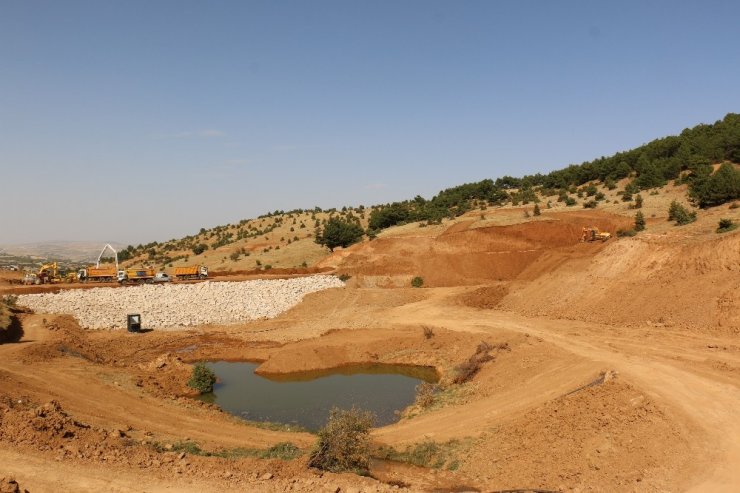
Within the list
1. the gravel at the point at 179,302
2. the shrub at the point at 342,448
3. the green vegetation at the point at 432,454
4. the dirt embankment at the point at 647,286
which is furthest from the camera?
the gravel at the point at 179,302

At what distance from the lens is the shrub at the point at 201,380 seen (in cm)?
2328

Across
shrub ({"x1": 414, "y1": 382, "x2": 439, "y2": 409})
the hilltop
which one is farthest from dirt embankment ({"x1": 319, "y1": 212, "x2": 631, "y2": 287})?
shrub ({"x1": 414, "y1": 382, "x2": 439, "y2": 409})

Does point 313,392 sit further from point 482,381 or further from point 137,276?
point 137,276

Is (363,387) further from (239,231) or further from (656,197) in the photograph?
(239,231)

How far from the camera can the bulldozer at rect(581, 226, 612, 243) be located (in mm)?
42094

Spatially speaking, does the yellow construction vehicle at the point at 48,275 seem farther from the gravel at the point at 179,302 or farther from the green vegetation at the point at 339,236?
the green vegetation at the point at 339,236

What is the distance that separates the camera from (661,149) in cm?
7081

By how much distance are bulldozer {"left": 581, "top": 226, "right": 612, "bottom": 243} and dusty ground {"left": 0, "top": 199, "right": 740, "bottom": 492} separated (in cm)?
441

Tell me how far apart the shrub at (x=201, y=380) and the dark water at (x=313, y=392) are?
0.36 m

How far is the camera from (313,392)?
23562mm

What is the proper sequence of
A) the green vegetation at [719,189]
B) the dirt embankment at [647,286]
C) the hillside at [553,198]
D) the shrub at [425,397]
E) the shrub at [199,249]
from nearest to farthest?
1. the shrub at [425,397]
2. the dirt embankment at [647,286]
3. the green vegetation at [719,189]
4. the hillside at [553,198]
5. the shrub at [199,249]

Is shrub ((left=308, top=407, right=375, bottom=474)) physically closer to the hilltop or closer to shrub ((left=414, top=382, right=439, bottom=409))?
the hilltop

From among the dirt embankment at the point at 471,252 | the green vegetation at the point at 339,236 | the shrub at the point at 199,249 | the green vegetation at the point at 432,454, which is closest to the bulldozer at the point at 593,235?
the dirt embankment at the point at 471,252

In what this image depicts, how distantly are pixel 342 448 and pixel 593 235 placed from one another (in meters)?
36.7
